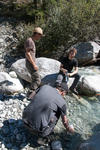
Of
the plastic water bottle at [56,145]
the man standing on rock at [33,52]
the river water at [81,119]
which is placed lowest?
the river water at [81,119]

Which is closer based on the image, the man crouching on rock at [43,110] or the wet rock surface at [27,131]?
the man crouching on rock at [43,110]

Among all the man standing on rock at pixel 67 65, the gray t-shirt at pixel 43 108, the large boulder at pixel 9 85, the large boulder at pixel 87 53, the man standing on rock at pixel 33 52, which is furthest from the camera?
the large boulder at pixel 87 53

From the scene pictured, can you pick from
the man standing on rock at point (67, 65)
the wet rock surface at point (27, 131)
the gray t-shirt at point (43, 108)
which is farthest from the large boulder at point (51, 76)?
the gray t-shirt at point (43, 108)

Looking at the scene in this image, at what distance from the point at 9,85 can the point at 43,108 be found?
2412 millimetres

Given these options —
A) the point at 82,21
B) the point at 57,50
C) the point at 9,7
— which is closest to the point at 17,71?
the point at 57,50

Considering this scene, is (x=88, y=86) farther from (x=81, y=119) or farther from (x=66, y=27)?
(x=66, y=27)

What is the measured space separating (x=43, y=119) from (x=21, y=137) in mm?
785

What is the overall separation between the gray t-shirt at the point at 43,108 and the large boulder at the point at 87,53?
4.87m

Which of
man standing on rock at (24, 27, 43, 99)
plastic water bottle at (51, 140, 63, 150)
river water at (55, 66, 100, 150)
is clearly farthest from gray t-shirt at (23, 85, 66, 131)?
man standing on rock at (24, 27, 43, 99)

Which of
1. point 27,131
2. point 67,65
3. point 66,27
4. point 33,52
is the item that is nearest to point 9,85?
point 33,52

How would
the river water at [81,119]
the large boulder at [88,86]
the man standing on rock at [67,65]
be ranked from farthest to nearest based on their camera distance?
the large boulder at [88,86] < the man standing on rock at [67,65] < the river water at [81,119]

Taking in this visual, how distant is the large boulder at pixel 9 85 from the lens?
227 inches

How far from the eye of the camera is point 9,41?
31.4ft

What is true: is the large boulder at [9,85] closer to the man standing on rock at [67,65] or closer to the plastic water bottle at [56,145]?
the man standing on rock at [67,65]
